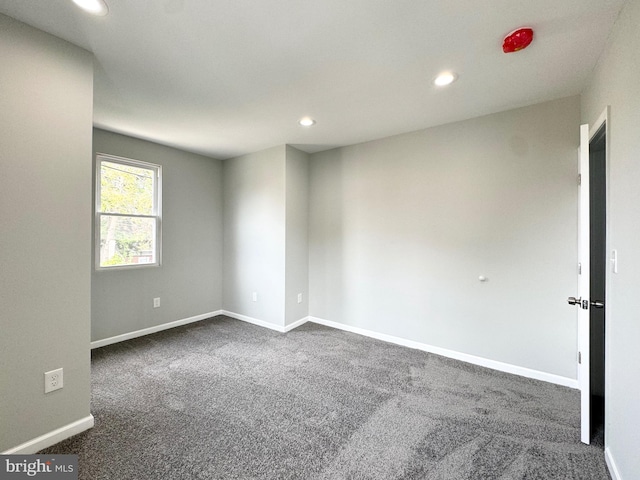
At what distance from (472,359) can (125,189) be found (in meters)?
4.46

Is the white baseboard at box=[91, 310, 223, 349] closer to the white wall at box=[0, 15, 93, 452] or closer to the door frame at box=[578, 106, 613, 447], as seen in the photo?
the white wall at box=[0, 15, 93, 452]

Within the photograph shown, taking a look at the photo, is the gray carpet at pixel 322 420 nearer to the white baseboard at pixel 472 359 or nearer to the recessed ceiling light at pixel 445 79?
the white baseboard at pixel 472 359

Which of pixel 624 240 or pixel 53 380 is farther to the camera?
pixel 53 380

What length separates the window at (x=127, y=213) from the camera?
3.17 meters

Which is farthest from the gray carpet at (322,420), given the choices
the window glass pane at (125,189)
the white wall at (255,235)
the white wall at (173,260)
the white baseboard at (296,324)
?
the window glass pane at (125,189)

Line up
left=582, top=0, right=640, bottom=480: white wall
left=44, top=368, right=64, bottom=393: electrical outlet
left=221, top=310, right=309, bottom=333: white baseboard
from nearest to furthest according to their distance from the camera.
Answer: left=582, top=0, right=640, bottom=480: white wall → left=44, top=368, right=64, bottom=393: electrical outlet → left=221, top=310, right=309, bottom=333: white baseboard

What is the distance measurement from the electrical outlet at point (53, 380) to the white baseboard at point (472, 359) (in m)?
2.82

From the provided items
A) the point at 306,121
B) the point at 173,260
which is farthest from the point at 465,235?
the point at 173,260

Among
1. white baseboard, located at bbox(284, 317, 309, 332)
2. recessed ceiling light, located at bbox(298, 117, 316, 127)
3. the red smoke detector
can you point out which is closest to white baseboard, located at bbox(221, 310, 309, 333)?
white baseboard, located at bbox(284, 317, 309, 332)

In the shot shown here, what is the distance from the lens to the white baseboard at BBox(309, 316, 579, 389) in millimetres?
2361

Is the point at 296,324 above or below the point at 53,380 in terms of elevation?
below

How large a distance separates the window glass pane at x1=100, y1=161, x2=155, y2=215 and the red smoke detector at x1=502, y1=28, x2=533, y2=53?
3.95m

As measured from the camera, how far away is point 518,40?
1612 millimetres

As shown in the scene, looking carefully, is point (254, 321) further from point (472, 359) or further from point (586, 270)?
point (586, 270)
